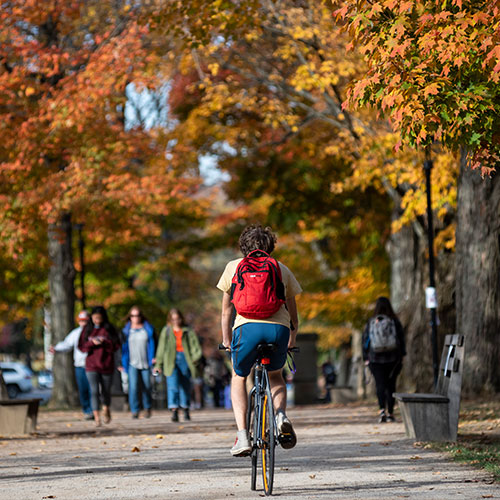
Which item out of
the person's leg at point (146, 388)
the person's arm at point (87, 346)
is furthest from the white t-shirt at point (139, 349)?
the person's arm at point (87, 346)

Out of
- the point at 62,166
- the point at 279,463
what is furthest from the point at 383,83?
the point at 62,166

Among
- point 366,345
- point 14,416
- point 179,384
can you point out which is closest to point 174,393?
point 179,384

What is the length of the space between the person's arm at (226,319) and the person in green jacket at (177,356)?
30.2 ft

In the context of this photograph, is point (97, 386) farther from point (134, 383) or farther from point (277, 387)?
Answer: point (277, 387)

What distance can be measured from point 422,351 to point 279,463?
40.2 ft

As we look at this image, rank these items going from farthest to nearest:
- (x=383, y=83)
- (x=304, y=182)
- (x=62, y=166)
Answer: (x=304, y=182) → (x=62, y=166) → (x=383, y=83)

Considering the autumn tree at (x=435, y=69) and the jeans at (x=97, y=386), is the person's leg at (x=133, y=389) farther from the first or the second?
the autumn tree at (x=435, y=69)

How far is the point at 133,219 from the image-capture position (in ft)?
84.2

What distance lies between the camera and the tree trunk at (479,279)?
1628 centimetres

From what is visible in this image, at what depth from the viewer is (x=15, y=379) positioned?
42.2 meters

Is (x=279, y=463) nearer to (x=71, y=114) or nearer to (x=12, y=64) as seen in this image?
(x=71, y=114)

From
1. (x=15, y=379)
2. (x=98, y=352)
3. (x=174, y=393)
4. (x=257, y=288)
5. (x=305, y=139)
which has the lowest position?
(x=15, y=379)

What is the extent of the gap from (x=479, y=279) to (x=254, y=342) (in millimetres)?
9809

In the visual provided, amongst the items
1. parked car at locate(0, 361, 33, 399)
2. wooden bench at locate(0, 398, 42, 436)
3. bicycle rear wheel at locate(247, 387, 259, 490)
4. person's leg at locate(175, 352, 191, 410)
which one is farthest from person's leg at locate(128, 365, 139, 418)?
parked car at locate(0, 361, 33, 399)
